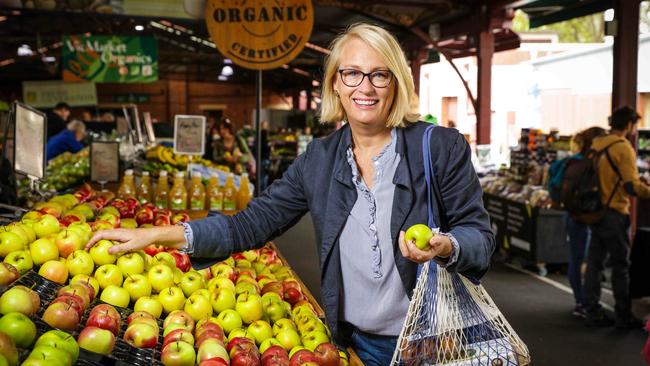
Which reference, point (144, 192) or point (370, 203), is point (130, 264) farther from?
point (144, 192)

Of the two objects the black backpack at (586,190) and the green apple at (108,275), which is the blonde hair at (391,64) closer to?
the green apple at (108,275)

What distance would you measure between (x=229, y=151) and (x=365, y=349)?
933 cm

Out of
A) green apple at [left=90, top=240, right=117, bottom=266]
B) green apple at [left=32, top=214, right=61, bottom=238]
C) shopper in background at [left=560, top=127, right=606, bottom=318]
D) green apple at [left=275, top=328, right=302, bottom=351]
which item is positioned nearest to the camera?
green apple at [left=275, top=328, right=302, bottom=351]

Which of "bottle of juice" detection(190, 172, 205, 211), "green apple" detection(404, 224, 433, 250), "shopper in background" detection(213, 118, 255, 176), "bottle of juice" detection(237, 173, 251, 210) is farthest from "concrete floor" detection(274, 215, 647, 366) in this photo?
"green apple" detection(404, 224, 433, 250)

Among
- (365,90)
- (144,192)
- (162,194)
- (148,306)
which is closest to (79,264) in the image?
(148,306)

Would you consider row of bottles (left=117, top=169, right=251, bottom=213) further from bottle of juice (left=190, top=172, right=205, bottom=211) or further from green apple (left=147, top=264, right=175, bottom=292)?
green apple (left=147, top=264, right=175, bottom=292)

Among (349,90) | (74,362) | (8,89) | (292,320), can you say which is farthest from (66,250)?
(8,89)

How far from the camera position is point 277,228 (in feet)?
8.11

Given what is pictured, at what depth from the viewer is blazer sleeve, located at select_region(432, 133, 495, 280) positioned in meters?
2.06

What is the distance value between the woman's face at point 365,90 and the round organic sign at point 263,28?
3279 mm

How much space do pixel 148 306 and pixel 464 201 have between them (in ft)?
3.92

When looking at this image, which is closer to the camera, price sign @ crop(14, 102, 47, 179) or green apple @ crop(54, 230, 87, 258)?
green apple @ crop(54, 230, 87, 258)

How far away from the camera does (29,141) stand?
4480mm

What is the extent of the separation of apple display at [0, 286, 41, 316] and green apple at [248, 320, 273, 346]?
2.38 ft
